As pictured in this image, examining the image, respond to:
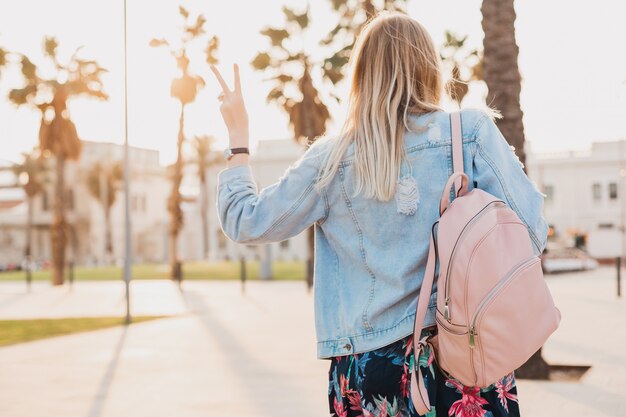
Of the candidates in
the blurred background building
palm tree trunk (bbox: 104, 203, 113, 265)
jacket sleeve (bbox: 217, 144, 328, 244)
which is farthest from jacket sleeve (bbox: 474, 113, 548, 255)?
palm tree trunk (bbox: 104, 203, 113, 265)

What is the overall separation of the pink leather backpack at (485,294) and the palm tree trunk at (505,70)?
659 centimetres

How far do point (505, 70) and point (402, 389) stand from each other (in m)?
6.79

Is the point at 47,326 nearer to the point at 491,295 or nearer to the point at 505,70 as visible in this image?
the point at 505,70

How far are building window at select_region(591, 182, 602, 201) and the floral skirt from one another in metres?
70.4

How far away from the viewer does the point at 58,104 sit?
34.3 m

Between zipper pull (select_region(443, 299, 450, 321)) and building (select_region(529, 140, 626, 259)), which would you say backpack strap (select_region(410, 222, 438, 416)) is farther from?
building (select_region(529, 140, 626, 259))

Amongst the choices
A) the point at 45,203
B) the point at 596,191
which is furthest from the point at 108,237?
the point at 596,191

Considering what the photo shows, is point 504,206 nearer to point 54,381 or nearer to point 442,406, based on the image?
point 442,406

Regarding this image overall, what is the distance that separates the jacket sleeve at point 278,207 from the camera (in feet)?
7.60

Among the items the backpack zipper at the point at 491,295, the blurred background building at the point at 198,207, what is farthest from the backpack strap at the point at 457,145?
the blurred background building at the point at 198,207

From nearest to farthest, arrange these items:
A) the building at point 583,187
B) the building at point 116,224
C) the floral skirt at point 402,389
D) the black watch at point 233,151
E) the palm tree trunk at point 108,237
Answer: the floral skirt at point 402,389 < the black watch at point 233,151 < the building at point 583,187 < the palm tree trunk at point 108,237 < the building at point 116,224

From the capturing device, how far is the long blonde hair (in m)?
2.22

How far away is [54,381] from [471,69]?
21.8 m

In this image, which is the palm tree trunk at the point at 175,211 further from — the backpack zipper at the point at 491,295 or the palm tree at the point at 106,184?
the palm tree at the point at 106,184
